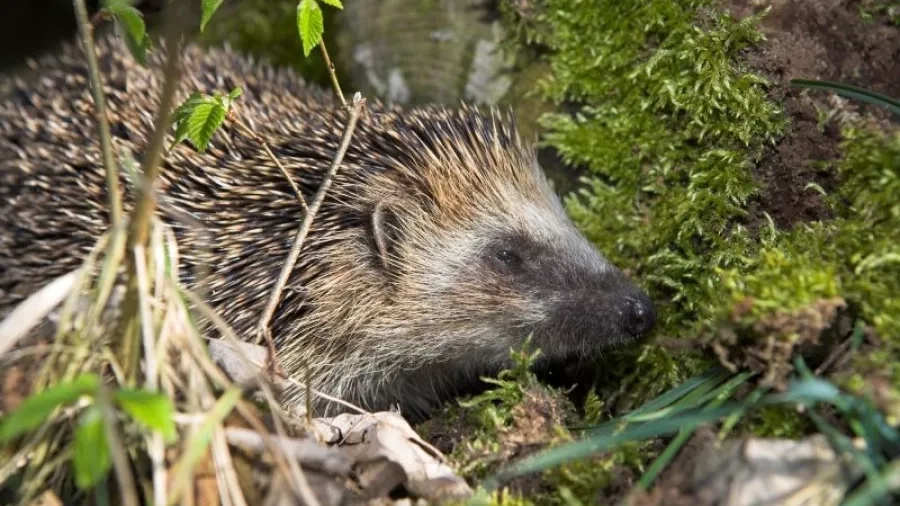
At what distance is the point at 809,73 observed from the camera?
3359 millimetres

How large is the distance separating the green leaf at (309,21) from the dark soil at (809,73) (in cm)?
165

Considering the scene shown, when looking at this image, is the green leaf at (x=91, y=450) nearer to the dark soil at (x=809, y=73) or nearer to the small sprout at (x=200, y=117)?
the small sprout at (x=200, y=117)

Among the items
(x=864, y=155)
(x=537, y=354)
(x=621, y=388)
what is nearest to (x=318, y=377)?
(x=537, y=354)

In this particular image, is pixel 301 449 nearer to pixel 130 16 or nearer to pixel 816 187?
pixel 130 16

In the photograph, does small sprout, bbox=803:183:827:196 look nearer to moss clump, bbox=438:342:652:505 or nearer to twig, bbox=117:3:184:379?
moss clump, bbox=438:342:652:505

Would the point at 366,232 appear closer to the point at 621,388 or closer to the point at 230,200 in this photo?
the point at 230,200

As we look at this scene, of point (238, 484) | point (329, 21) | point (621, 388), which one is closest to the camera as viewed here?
point (238, 484)

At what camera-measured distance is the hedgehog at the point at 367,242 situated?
3469 millimetres

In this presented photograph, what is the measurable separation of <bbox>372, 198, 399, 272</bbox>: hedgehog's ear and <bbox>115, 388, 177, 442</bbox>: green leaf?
1638 mm

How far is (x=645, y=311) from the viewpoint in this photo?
11.0 feet

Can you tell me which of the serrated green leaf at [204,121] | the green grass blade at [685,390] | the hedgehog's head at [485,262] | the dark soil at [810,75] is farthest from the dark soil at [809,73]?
Result: the serrated green leaf at [204,121]

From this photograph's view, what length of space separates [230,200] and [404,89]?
171 centimetres

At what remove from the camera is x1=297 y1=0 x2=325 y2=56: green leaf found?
2885 millimetres

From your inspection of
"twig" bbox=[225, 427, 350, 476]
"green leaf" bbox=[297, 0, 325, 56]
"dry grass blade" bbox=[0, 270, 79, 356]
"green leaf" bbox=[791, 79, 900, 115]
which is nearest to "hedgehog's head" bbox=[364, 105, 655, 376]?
"green leaf" bbox=[297, 0, 325, 56]
